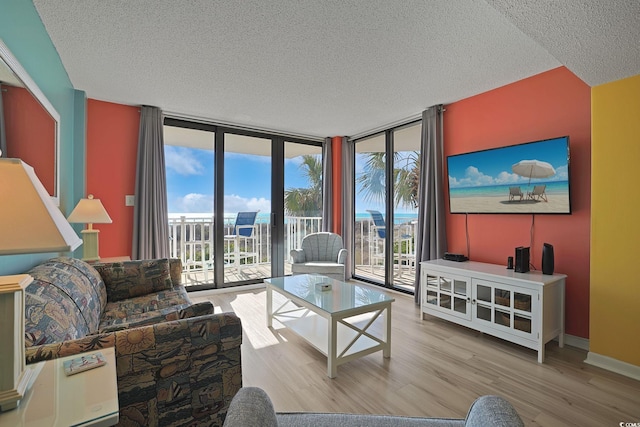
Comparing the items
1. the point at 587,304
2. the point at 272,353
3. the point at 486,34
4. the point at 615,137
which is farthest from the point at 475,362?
the point at 486,34

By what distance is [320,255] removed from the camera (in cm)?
439

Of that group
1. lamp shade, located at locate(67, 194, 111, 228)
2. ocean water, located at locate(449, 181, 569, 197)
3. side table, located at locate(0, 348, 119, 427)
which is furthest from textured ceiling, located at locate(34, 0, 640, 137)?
side table, located at locate(0, 348, 119, 427)

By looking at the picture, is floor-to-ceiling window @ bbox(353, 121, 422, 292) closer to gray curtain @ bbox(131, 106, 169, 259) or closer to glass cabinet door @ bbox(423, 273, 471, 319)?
glass cabinet door @ bbox(423, 273, 471, 319)

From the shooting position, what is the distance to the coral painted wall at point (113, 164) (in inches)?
134

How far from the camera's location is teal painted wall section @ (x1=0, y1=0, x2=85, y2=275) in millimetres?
1577

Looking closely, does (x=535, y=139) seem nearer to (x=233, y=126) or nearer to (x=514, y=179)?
(x=514, y=179)

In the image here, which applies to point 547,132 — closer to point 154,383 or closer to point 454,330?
point 454,330

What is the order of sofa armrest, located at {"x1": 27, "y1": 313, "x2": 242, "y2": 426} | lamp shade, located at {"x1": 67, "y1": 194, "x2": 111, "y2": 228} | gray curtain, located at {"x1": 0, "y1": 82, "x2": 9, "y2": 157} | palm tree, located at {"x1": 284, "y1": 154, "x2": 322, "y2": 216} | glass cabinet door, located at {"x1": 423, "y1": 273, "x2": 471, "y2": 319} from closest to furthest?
sofa armrest, located at {"x1": 27, "y1": 313, "x2": 242, "y2": 426} → gray curtain, located at {"x1": 0, "y1": 82, "x2": 9, "y2": 157} → lamp shade, located at {"x1": 67, "y1": 194, "x2": 111, "y2": 228} → glass cabinet door, located at {"x1": 423, "y1": 273, "x2": 471, "y2": 319} → palm tree, located at {"x1": 284, "y1": 154, "x2": 322, "y2": 216}

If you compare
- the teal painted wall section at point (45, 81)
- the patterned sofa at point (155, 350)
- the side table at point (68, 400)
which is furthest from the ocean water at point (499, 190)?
the teal painted wall section at point (45, 81)

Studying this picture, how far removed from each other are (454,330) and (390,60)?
8.45ft

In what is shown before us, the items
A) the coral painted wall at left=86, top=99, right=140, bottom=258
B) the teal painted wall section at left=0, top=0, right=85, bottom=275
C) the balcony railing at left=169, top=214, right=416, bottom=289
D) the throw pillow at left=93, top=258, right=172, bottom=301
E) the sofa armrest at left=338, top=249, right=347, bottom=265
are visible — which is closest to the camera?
the teal painted wall section at left=0, top=0, right=85, bottom=275

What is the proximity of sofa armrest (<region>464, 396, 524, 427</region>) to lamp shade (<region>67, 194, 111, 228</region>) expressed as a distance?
306cm

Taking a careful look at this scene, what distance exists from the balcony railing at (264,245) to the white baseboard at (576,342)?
73.4 inches

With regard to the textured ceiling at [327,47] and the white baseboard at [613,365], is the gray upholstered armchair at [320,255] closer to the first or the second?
the textured ceiling at [327,47]
